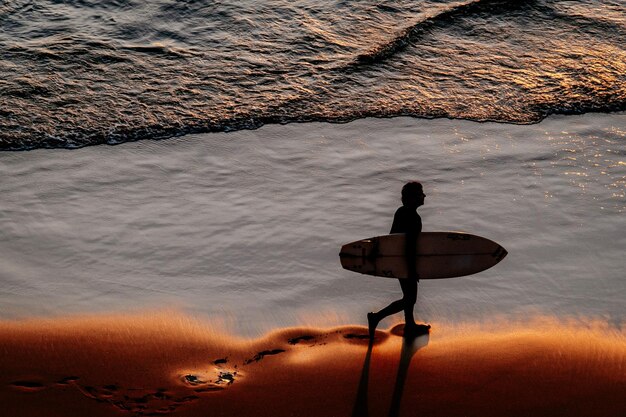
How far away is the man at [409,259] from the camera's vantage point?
5.71 m

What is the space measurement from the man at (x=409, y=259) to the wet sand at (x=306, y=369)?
5.8 inches

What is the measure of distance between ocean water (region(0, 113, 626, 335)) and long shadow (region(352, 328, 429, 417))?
1.11ft

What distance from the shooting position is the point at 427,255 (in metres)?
5.88

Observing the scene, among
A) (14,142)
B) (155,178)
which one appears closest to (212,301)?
(155,178)

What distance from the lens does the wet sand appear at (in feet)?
16.8

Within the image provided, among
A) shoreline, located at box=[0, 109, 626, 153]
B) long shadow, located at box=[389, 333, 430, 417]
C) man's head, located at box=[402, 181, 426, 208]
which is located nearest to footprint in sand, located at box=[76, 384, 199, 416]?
long shadow, located at box=[389, 333, 430, 417]

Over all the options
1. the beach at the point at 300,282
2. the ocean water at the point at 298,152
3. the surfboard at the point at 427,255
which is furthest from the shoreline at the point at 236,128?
the surfboard at the point at 427,255

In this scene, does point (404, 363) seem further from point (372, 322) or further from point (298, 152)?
point (298, 152)

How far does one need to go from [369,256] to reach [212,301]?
137cm

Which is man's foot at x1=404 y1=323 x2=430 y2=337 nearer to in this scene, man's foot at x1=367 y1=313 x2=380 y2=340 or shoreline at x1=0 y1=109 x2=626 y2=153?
man's foot at x1=367 y1=313 x2=380 y2=340

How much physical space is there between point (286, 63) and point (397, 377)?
734 centimetres

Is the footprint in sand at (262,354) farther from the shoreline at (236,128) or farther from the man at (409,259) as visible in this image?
the shoreline at (236,128)

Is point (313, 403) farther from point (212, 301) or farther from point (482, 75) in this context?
point (482, 75)

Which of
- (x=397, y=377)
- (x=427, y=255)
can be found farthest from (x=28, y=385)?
(x=427, y=255)
